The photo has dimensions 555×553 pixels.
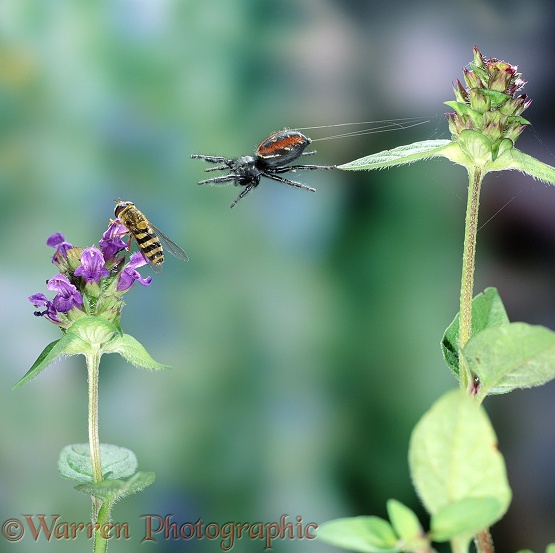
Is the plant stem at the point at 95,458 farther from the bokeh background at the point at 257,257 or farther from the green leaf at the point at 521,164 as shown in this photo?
the bokeh background at the point at 257,257

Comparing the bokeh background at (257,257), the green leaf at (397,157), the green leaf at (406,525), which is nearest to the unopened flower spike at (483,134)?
the green leaf at (397,157)

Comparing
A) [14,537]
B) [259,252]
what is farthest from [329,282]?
[14,537]

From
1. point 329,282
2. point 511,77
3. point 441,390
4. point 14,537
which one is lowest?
point 14,537

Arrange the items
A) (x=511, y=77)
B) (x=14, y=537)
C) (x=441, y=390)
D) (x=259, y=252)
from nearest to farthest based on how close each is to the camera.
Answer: (x=511, y=77) → (x=14, y=537) → (x=441, y=390) → (x=259, y=252)

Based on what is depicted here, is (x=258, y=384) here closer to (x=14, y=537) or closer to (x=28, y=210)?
(x=28, y=210)

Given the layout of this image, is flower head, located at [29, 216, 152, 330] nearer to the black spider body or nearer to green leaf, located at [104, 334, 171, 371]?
green leaf, located at [104, 334, 171, 371]

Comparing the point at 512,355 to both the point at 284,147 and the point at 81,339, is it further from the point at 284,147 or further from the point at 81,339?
the point at 284,147
